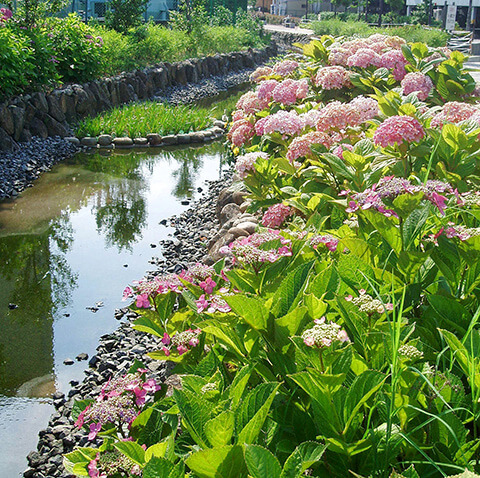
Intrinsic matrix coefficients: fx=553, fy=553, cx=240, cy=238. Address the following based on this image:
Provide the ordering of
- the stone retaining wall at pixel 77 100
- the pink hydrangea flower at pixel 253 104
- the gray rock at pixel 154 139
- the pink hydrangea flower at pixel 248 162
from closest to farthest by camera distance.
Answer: the pink hydrangea flower at pixel 248 162
the pink hydrangea flower at pixel 253 104
the stone retaining wall at pixel 77 100
the gray rock at pixel 154 139

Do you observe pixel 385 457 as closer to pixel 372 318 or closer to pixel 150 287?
pixel 372 318

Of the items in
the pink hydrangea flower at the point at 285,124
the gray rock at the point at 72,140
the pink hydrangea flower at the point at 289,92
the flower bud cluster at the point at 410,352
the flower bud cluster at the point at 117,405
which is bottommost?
the gray rock at the point at 72,140

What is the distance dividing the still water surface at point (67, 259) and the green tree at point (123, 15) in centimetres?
676

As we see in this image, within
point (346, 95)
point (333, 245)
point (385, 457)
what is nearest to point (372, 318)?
point (385, 457)

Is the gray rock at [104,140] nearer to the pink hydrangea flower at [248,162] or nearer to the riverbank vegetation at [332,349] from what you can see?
Answer: the pink hydrangea flower at [248,162]

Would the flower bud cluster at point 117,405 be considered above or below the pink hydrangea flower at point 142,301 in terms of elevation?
below

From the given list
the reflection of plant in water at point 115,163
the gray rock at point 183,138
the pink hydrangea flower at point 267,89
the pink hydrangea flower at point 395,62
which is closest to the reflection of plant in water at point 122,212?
the reflection of plant in water at point 115,163

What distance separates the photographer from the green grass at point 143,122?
953 cm

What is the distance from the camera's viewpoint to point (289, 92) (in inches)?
162

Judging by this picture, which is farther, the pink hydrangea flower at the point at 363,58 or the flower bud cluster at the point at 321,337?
the pink hydrangea flower at the point at 363,58

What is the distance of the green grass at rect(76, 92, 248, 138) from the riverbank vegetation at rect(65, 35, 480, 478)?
7.50m

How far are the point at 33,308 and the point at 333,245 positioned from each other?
3186 millimetres

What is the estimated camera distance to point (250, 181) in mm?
3211

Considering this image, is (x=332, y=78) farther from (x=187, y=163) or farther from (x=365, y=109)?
(x=187, y=163)
